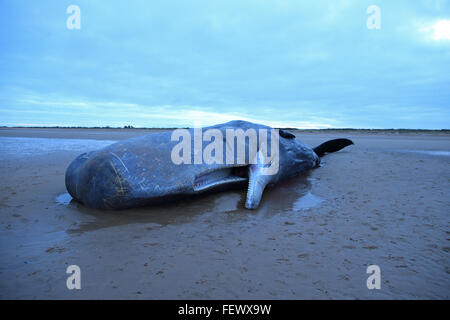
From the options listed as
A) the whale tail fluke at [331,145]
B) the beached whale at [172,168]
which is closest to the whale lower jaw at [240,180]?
the beached whale at [172,168]

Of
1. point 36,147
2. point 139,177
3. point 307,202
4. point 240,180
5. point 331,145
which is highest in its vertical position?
point 331,145

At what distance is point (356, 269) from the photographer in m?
2.14

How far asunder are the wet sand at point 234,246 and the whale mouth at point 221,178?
0.25 m

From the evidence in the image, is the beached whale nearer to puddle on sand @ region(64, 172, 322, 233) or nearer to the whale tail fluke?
puddle on sand @ region(64, 172, 322, 233)

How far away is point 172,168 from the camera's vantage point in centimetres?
352

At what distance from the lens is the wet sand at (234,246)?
6.30 feet

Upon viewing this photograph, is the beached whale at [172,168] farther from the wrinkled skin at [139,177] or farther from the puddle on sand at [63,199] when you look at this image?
the puddle on sand at [63,199]

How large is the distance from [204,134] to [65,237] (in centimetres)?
238

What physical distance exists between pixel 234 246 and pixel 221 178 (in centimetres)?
175

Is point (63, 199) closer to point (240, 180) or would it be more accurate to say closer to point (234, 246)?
point (240, 180)

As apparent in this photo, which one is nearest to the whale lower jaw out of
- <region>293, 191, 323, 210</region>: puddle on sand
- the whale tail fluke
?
<region>293, 191, 323, 210</region>: puddle on sand

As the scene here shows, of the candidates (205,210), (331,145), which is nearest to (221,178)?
(205,210)
